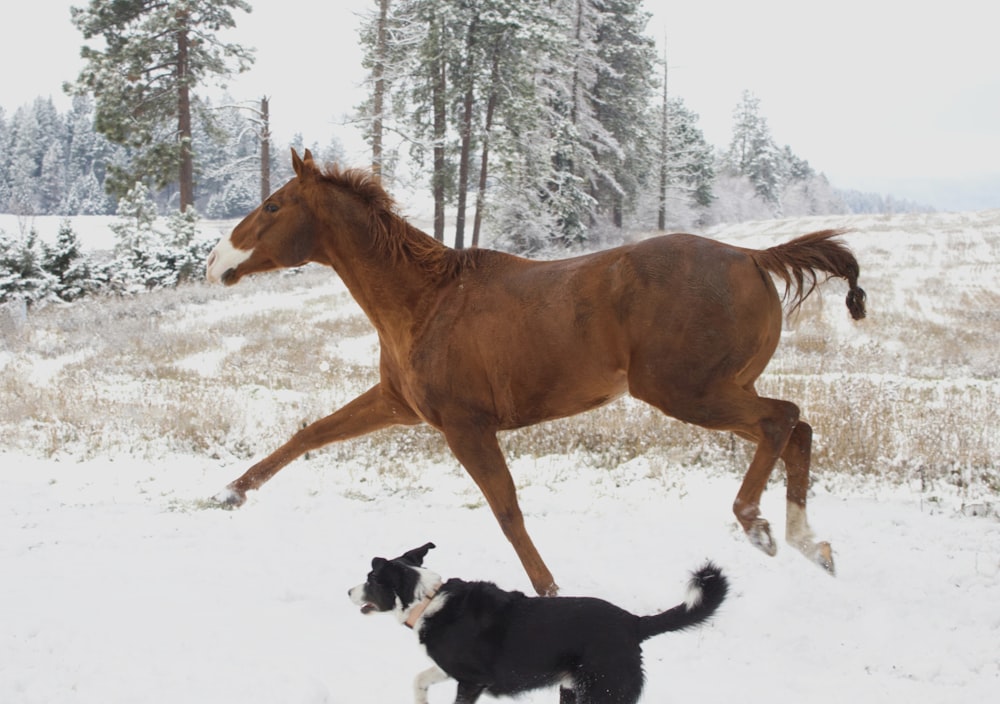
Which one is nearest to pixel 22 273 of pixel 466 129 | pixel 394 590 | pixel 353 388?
pixel 466 129

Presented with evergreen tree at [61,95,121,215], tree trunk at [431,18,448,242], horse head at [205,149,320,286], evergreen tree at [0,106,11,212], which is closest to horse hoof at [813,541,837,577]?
horse head at [205,149,320,286]

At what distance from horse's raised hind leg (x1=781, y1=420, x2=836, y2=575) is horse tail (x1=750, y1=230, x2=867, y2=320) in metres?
0.79

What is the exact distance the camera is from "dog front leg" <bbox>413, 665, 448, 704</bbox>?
320 cm

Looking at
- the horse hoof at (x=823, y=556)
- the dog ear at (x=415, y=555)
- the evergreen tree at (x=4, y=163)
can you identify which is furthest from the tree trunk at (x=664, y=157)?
the evergreen tree at (x=4, y=163)

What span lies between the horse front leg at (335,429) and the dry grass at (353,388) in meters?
2.11

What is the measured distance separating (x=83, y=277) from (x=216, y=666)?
23.9m

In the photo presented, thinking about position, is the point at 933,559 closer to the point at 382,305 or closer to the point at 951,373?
the point at 382,305

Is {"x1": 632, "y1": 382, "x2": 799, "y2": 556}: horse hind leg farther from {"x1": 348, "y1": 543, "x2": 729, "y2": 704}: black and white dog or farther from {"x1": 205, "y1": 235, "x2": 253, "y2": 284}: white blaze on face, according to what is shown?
{"x1": 205, "y1": 235, "x2": 253, "y2": 284}: white blaze on face

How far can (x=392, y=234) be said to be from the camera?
464 cm

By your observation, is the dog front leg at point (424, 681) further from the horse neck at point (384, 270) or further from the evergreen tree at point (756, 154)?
the evergreen tree at point (756, 154)

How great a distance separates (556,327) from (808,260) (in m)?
1.51

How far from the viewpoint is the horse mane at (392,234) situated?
4.58 meters

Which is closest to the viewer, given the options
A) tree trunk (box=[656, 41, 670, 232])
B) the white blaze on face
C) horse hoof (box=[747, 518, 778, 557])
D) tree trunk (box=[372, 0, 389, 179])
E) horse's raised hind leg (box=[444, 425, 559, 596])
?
horse hoof (box=[747, 518, 778, 557])

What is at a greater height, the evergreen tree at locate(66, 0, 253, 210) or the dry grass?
the evergreen tree at locate(66, 0, 253, 210)
